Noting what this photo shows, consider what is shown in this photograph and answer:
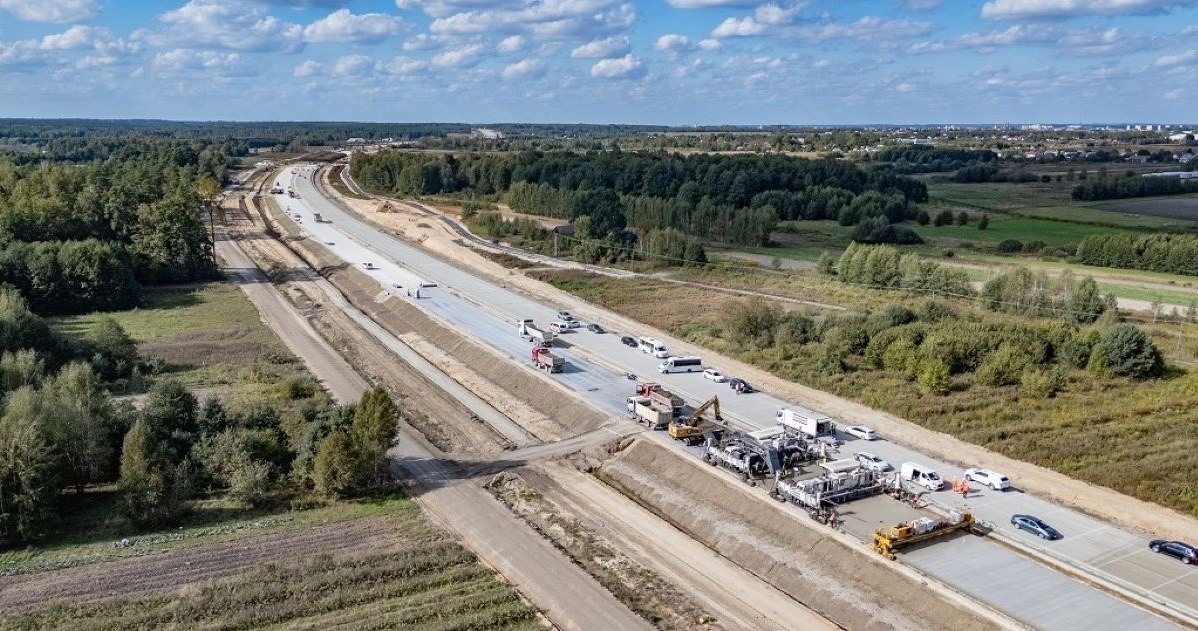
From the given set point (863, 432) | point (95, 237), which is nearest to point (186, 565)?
point (863, 432)

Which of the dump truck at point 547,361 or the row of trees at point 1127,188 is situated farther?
the row of trees at point 1127,188

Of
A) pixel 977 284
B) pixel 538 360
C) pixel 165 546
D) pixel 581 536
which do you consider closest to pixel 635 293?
pixel 538 360

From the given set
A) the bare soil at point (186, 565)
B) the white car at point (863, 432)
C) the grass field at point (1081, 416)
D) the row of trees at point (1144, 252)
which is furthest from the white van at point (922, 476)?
the row of trees at point (1144, 252)

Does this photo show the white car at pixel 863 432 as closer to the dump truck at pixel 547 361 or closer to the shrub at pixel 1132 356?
the shrub at pixel 1132 356

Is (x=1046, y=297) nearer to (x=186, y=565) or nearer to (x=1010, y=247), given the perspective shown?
(x=1010, y=247)

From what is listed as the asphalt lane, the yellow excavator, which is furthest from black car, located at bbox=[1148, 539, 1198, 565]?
the yellow excavator

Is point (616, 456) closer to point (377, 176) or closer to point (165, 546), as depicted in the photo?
point (165, 546)
